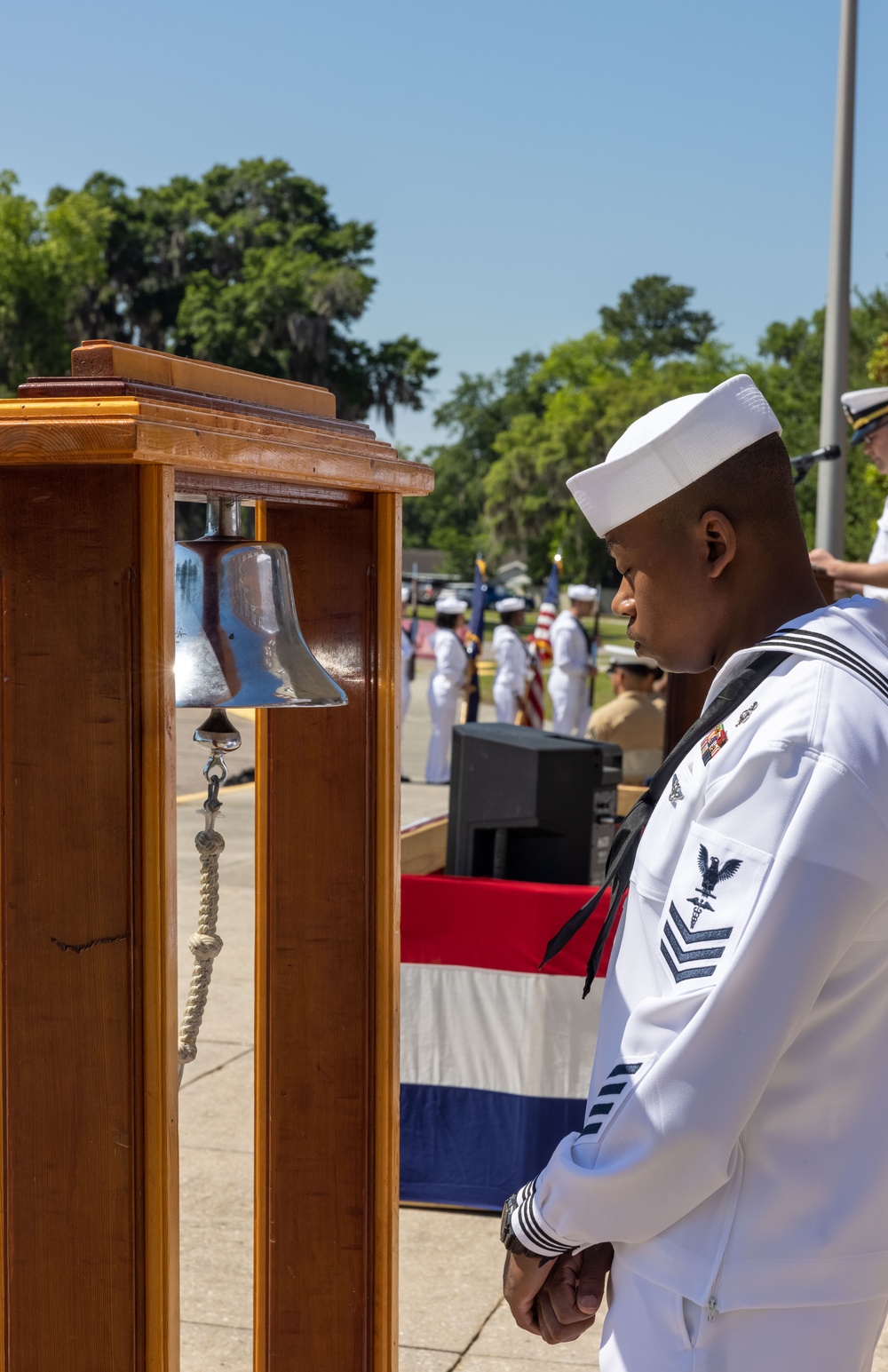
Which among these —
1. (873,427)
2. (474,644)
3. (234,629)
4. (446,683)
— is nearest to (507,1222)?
(234,629)

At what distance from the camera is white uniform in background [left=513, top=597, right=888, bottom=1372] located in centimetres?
139

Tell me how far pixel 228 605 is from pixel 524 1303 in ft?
3.29

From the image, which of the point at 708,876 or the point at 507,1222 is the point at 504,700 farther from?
the point at 708,876

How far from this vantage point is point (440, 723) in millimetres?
14195

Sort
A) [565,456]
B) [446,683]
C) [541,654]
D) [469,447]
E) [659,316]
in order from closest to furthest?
[446,683]
[541,654]
[565,456]
[469,447]
[659,316]

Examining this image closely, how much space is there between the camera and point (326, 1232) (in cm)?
225

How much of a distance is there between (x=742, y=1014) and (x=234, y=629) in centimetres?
94

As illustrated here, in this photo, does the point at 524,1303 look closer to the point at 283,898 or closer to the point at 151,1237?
the point at 151,1237

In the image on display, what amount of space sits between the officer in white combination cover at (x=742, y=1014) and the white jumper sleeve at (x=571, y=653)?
13.0m

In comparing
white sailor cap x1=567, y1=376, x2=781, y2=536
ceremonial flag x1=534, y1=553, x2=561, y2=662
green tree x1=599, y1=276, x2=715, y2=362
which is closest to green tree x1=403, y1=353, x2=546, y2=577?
green tree x1=599, y1=276, x2=715, y2=362

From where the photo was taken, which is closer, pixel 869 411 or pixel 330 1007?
pixel 330 1007

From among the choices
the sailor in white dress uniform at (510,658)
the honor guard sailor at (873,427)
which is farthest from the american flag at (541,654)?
the honor guard sailor at (873,427)

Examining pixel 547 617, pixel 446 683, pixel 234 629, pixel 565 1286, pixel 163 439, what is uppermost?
pixel 163 439

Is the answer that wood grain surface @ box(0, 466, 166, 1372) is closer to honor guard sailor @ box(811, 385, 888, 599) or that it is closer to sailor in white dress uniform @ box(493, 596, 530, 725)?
honor guard sailor @ box(811, 385, 888, 599)
